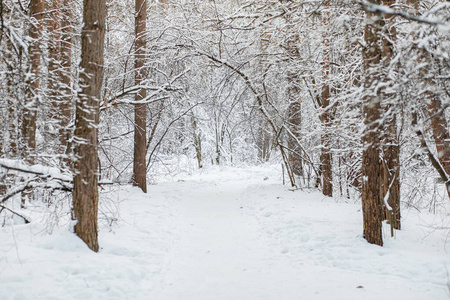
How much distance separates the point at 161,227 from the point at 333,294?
3.91 metres

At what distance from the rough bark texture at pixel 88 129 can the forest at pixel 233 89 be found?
0.7 inches

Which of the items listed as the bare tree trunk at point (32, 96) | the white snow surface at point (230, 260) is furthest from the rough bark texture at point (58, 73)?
the white snow surface at point (230, 260)

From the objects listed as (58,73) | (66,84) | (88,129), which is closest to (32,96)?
(66,84)

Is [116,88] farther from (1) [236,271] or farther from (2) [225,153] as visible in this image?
(2) [225,153]

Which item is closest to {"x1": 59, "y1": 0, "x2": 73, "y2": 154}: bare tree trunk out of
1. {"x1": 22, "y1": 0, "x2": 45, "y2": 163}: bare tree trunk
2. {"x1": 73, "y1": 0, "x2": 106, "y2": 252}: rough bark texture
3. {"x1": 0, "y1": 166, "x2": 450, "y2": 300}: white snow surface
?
{"x1": 22, "y1": 0, "x2": 45, "y2": 163}: bare tree trunk

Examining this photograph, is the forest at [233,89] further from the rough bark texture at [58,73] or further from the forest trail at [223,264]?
the forest trail at [223,264]

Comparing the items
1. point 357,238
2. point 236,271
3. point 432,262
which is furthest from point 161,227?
point 432,262

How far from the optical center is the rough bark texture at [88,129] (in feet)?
15.1

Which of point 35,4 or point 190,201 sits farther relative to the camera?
point 190,201

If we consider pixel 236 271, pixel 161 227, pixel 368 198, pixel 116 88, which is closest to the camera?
pixel 236 271

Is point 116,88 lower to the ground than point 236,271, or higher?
higher

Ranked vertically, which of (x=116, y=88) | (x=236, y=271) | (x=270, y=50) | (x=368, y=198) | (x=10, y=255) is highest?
(x=270, y=50)

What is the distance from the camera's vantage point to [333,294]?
3787 millimetres

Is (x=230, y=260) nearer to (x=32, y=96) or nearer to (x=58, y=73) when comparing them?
(x=32, y=96)
